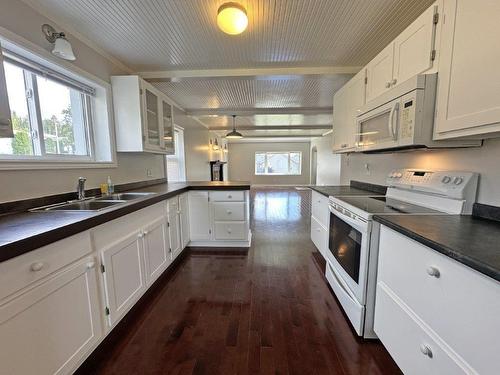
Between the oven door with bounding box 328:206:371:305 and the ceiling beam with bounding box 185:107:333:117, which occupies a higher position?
the ceiling beam with bounding box 185:107:333:117

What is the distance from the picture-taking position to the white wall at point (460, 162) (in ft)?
4.16

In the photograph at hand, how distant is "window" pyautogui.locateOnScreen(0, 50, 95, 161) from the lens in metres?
1.58

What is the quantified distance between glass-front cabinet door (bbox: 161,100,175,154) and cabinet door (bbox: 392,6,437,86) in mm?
2638

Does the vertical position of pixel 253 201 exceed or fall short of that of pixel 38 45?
it falls short

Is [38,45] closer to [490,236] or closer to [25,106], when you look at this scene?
[25,106]

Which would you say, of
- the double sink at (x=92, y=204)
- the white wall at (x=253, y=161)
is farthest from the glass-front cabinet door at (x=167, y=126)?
the white wall at (x=253, y=161)

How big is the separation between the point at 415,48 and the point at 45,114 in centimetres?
281

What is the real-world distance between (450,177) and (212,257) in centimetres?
248

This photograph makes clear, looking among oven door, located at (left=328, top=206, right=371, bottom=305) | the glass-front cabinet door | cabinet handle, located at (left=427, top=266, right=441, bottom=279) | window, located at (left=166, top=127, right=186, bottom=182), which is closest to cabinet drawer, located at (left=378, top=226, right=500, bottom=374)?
cabinet handle, located at (left=427, top=266, right=441, bottom=279)

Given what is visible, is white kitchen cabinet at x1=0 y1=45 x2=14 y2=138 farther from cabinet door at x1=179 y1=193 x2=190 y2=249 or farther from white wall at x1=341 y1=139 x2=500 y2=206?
white wall at x1=341 y1=139 x2=500 y2=206

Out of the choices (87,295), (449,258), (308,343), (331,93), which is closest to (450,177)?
(449,258)

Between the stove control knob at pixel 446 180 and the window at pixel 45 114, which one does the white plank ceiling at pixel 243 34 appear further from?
the stove control knob at pixel 446 180

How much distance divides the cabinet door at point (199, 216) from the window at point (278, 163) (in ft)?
26.7

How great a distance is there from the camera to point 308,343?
152 centimetres
